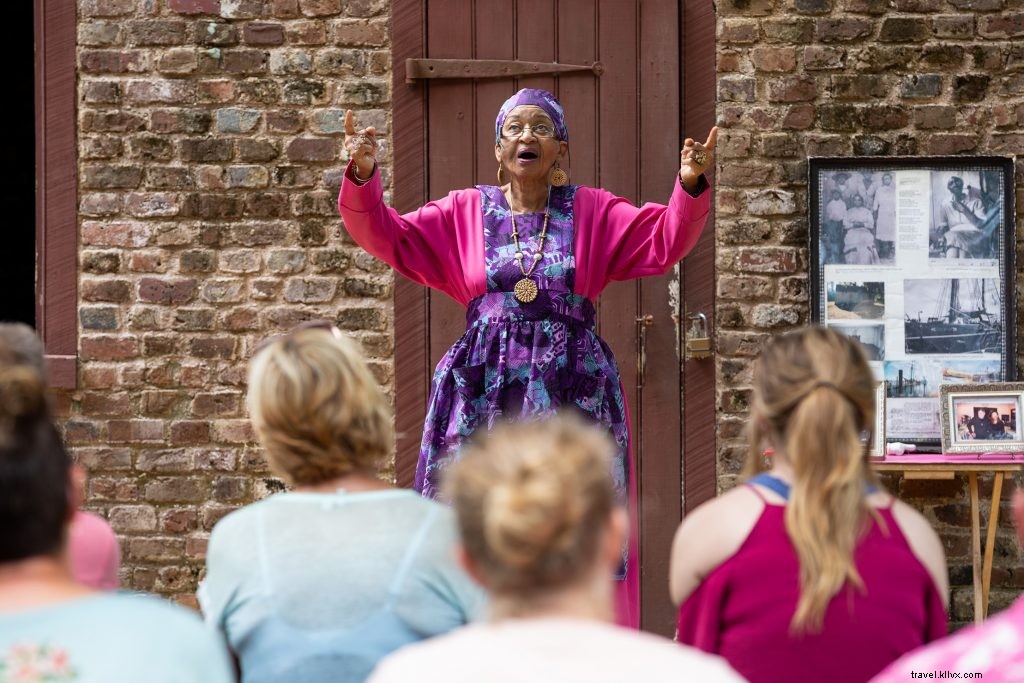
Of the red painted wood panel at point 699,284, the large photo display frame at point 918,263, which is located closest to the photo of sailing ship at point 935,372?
the large photo display frame at point 918,263

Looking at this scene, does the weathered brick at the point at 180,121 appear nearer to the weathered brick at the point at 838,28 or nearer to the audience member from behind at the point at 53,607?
the weathered brick at the point at 838,28

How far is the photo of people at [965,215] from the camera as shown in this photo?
489 cm

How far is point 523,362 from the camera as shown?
3.61 m

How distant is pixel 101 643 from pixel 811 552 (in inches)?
41.8

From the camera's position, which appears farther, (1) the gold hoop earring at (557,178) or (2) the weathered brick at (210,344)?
(2) the weathered brick at (210,344)

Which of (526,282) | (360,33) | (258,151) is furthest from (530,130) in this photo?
(258,151)

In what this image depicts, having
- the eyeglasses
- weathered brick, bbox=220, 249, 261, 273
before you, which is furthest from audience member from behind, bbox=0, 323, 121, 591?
weathered brick, bbox=220, 249, 261, 273

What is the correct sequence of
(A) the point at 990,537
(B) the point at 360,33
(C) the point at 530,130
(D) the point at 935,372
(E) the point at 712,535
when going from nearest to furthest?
1. (E) the point at 712,535
2. (C) the point at 530,130
3. (A) the point at 990,537
4. (D) the point at 935,372
5. (B) the point at 360,33

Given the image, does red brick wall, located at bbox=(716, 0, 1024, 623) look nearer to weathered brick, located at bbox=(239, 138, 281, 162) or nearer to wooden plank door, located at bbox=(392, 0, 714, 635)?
wooden plank door, located at bbox=(392, 0, 714, 635)

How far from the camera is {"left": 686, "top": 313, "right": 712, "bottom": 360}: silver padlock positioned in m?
4.87

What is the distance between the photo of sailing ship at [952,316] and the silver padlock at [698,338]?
0.73 m

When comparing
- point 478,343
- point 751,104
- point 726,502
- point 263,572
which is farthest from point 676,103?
point 263,572

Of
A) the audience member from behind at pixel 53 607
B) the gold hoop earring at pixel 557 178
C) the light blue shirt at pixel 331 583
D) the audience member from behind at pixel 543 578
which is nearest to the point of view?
the audience member from behind at pixel 543 578

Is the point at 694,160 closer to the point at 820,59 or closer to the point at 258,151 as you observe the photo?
the point at 820,59
